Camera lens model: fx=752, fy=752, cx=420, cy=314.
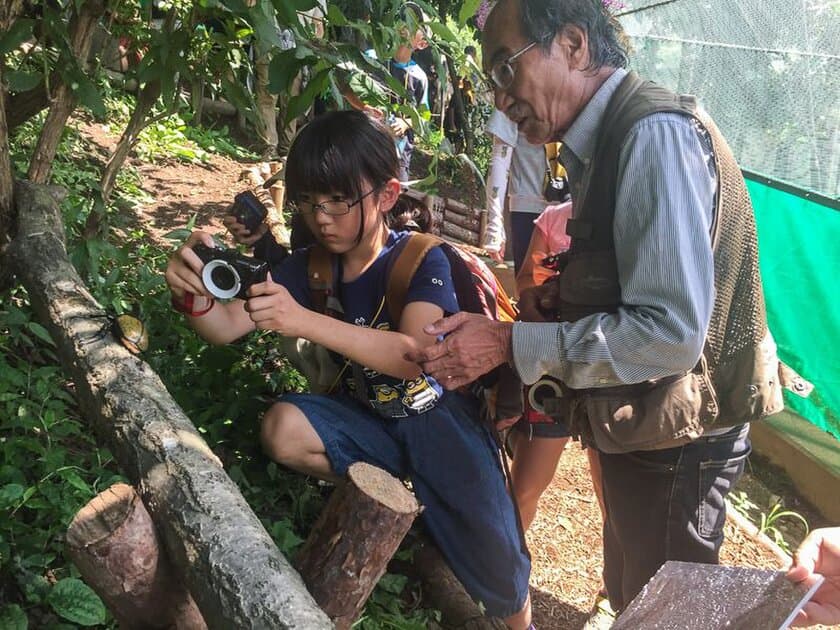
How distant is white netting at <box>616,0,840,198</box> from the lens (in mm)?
4348

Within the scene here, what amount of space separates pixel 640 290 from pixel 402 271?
0.81m

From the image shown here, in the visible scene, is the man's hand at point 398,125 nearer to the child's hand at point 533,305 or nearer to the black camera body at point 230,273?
the child's hand at point 533,305

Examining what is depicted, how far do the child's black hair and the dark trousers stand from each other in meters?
1.11

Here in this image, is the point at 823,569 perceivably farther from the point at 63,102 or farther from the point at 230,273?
the point at 63,102

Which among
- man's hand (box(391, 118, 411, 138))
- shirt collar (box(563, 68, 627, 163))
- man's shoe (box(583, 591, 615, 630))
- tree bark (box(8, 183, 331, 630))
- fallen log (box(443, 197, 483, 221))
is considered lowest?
man's shoe (box(583, 591, 615, 630))

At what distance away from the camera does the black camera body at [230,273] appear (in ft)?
6.55

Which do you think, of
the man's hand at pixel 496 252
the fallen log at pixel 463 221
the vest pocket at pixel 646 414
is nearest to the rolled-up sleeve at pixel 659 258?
the vest pocket at pixel 646 414

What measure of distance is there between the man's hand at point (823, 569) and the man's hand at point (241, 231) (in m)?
2.00

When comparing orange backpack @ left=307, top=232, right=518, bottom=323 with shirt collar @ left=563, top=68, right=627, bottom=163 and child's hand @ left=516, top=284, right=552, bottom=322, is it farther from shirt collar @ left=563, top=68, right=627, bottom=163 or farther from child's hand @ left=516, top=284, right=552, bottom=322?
shirt collar @ left=563, top=68, right=627, bottom=163

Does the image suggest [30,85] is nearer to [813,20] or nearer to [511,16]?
[511,16]

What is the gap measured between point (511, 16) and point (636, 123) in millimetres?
419

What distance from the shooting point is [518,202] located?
15.2 feet

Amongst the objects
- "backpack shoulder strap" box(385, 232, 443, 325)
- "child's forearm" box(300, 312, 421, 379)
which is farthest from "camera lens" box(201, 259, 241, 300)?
"backpack shoulder strap" box(385, 232, 443, 325)

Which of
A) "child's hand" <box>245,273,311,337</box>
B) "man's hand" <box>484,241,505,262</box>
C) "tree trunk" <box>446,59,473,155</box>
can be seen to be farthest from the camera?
"tree trunk" <box>446,59,473,155</box>
